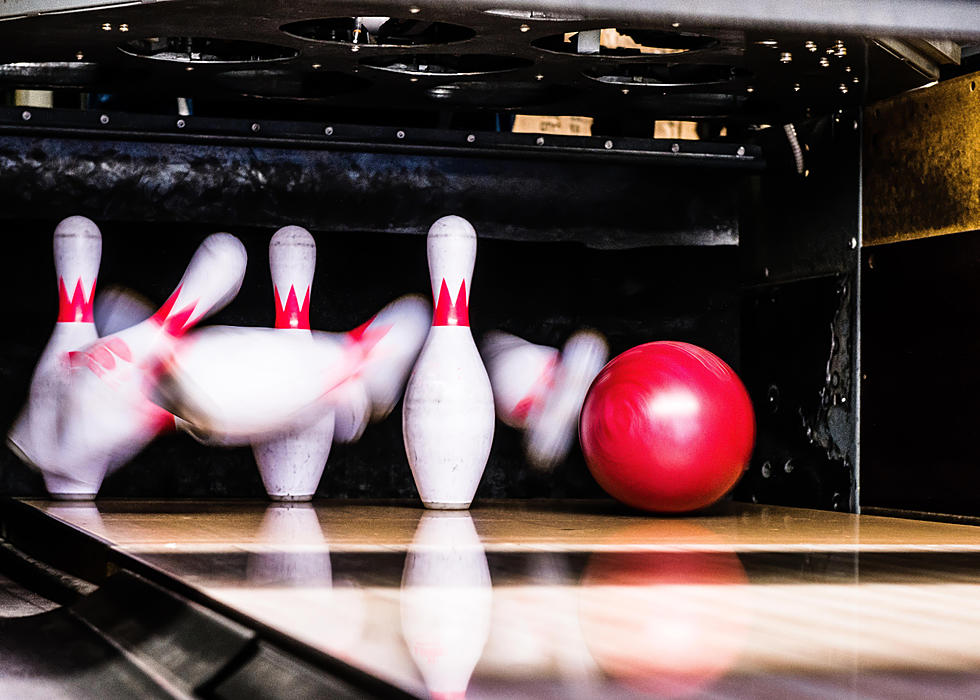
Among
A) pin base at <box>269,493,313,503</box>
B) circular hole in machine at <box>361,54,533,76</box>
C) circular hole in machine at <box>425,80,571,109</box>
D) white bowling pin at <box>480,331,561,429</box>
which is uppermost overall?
circular hole in machine at <box>361,54,533,76</box>

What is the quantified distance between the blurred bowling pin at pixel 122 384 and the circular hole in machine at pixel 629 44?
0.69 m

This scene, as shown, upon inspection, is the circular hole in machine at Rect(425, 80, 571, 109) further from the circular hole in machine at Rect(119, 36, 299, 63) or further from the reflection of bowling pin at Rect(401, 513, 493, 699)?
the reflection of bowling pin at Rect(401, 513, 493, 699)

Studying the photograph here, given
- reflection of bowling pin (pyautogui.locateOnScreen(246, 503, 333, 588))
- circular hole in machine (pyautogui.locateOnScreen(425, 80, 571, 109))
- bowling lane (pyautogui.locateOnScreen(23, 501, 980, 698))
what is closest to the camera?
bowling lane (pyautogui.locateOnScreen(23, 501, 980, 698))

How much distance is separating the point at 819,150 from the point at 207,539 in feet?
4.93

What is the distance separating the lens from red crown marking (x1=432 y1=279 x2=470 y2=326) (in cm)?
226

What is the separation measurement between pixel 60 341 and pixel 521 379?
2.71 ft

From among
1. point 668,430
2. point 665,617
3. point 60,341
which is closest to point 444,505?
point 668,430

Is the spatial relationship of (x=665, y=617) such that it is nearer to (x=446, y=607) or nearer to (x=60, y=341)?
(x=446, y=607)

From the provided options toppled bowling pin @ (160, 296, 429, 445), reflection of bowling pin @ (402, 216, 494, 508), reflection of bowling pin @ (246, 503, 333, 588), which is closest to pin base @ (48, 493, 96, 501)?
toppled bowling pin @ (160, 296, 429, 445)

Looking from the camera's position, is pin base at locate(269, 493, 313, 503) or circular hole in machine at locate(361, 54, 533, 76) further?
pin base at locate(269, 493, 313, 503)

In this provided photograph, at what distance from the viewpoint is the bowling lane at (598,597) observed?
0.75m

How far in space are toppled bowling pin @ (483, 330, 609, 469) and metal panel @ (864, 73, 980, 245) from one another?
60 cm

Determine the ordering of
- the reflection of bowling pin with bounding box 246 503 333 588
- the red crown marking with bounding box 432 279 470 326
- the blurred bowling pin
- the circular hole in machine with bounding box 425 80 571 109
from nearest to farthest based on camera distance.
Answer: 1. the reflection of bowling pin with bounding box 246 503 333 588
2. the blurred bowling pin
3. the red crown marking with bounding box 432 279 470 326
4. the circular hole in machine with bounding box 425 80 571 109

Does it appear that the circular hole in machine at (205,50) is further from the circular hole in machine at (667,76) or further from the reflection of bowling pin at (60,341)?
the circular hole in machine at (667,76)
